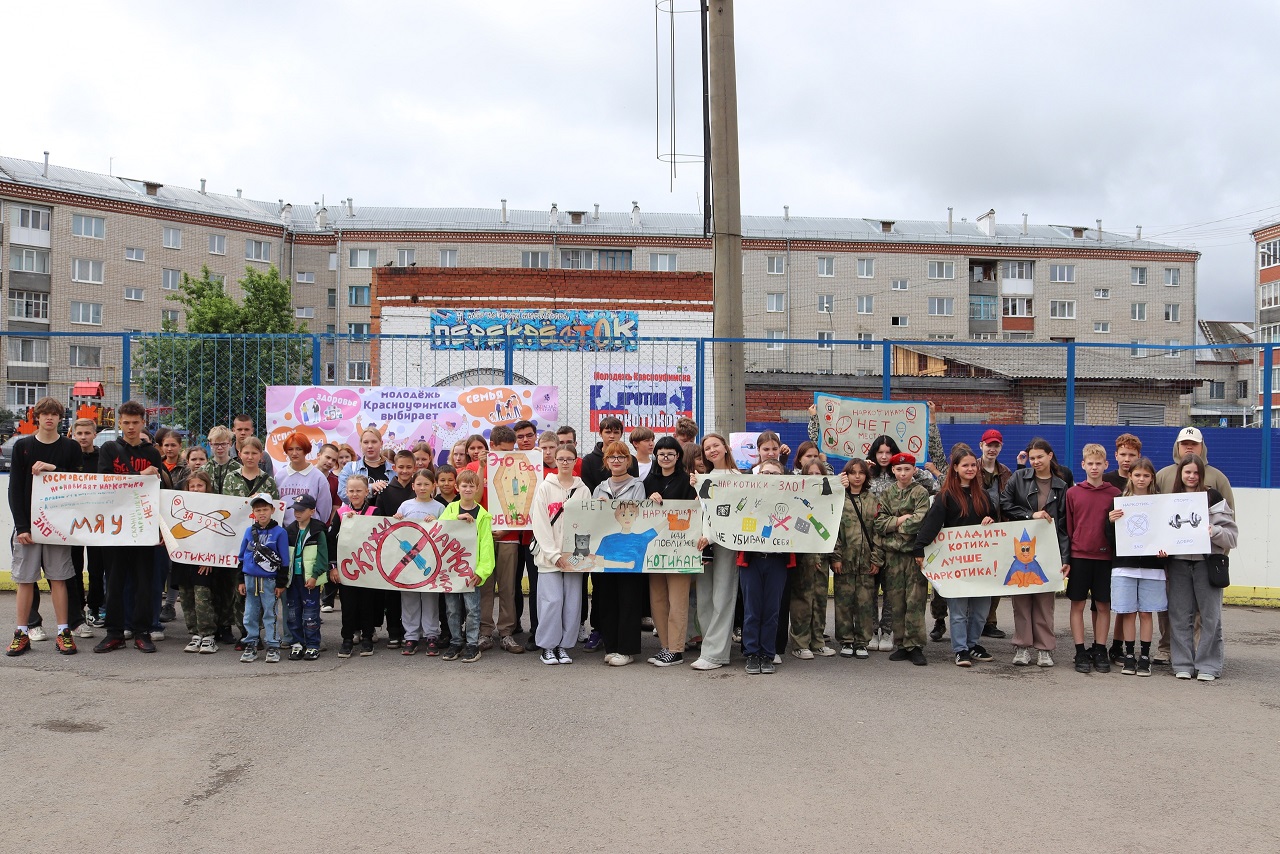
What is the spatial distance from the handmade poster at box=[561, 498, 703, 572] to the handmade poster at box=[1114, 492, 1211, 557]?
11.0 ft

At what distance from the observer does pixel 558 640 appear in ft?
26.3

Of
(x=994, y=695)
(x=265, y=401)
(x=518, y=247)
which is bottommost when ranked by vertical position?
(x=994, y=695)

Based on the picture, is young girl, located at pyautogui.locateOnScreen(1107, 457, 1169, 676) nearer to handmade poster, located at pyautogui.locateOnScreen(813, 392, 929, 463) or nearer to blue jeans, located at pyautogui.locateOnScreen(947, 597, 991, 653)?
blue jeans, located at pyautogui.locateOnScreen(947, 597, 991, 653)

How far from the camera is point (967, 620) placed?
827 centimetres

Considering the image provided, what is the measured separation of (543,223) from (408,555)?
59248 mm

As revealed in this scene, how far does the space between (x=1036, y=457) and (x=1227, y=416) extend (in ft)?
24.3

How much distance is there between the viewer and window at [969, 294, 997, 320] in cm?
6462

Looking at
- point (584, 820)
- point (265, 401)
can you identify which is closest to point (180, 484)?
point (265, 401)

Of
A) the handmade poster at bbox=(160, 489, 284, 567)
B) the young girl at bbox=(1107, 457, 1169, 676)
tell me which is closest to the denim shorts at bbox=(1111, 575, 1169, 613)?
the young girl at bbox=(1107, 457, 1169, 676)

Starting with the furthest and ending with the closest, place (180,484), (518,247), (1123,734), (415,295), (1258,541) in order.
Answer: (518,247) < (415,295) < (1258,541) < (180,484) < (1123,734)

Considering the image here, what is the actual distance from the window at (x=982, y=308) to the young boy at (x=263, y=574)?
2438 inches

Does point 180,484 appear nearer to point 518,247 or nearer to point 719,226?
point 719,226

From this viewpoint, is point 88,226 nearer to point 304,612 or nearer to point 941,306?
point 941,306

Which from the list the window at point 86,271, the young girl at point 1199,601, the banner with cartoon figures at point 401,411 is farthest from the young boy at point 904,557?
the window at point 86,271
